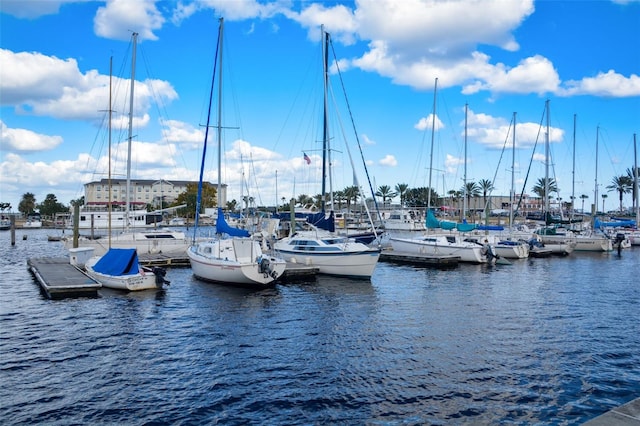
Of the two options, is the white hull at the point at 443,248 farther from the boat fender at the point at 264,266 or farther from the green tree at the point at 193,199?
the green tree at the point at 193,199

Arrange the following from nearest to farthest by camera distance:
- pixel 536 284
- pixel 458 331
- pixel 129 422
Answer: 1. pixel 129 422
2. pixel 458 331
3. pixel 536 284

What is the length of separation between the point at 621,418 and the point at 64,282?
25712mm

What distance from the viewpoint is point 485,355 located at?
15.6 m

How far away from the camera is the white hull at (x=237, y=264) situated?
2711 cm

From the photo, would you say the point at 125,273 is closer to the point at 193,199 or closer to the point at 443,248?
the point at 443,248

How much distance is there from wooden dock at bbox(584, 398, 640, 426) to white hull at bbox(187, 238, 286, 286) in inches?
824

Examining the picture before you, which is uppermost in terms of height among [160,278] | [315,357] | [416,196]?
[416,196]

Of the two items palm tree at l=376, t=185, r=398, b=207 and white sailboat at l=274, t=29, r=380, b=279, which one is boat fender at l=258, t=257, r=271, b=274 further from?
palm tree at l=376, t=185, r=398, b=207

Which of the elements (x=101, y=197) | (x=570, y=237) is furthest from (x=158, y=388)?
(x=101, y=197)

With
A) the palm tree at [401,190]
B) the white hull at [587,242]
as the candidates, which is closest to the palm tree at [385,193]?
the palm tree at [401,190]

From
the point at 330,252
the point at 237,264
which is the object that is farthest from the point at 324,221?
the point at 237,264

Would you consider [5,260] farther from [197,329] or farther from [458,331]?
[458,331]

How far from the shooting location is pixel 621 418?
24.0 feet

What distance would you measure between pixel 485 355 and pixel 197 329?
10491mm
